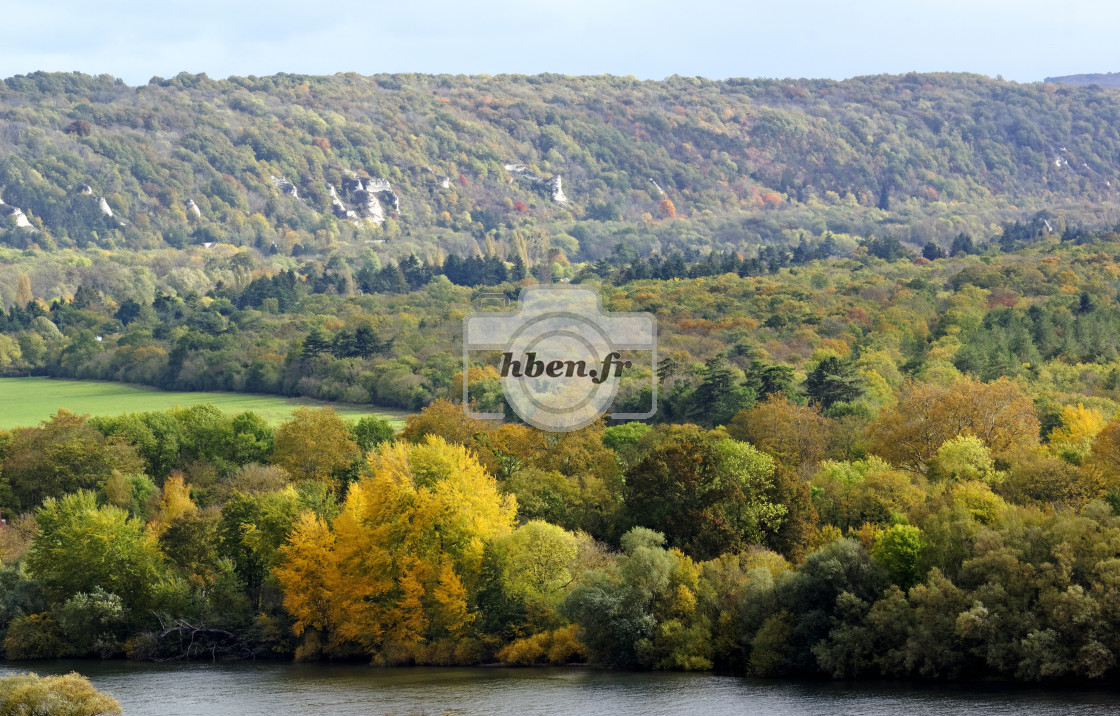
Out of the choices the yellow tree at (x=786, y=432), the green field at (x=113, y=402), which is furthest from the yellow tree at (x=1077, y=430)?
the green field at (x=113, y=402)

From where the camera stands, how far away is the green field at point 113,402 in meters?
104

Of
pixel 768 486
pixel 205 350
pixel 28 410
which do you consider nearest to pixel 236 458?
pixel 768 486

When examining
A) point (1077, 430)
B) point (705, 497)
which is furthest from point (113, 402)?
point (1077, 430)

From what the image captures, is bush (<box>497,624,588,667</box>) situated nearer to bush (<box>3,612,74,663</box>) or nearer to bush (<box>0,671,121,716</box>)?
bush (<box>0,671,121,716</box>)

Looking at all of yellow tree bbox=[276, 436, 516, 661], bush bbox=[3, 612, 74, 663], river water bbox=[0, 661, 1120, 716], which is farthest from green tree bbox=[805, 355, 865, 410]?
bush bbox=[3, 612, 74, 663]

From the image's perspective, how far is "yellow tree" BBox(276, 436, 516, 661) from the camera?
168ft

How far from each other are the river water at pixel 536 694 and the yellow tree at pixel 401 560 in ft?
6.16

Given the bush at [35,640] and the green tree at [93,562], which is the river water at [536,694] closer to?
the bush at [35,640]

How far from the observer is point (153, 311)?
166 metres

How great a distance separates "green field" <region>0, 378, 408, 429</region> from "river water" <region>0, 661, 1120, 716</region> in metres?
45.7

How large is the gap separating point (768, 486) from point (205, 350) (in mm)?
91900

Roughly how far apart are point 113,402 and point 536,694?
81.5 m

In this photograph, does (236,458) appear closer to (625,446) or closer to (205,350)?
(625,446)

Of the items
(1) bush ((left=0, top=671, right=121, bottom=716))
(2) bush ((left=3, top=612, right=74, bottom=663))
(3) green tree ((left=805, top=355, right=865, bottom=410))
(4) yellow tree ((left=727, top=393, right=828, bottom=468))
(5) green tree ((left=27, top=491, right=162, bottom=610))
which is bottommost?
(2) bush ((left=3, top=612, right=74, bottom=663))
